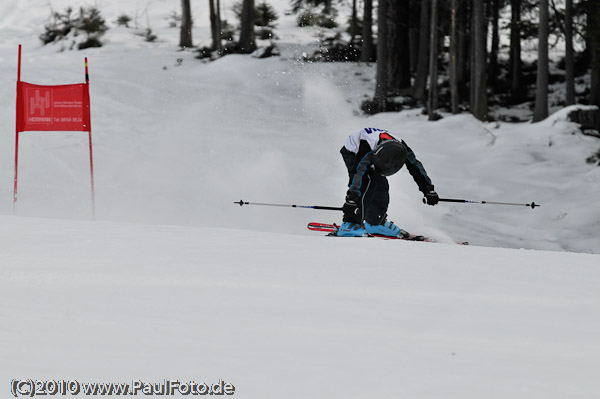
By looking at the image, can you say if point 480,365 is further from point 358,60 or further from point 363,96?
point 358,60

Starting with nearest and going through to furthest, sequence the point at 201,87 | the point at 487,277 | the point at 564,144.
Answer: the point at 487,277
the point at 564,144
the point at 201,87

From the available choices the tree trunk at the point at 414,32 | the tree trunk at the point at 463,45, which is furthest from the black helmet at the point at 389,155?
the tree trunk at the point at 463,45

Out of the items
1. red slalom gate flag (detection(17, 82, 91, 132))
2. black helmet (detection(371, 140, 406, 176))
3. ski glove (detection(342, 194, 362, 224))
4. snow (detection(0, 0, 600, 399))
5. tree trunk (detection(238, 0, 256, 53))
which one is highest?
tree trunk (detection(238, 0, 256, 53))

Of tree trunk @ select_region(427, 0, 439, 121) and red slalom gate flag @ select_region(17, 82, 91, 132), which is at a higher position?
tree trunk @ select_region(427, 0, 439, 121)

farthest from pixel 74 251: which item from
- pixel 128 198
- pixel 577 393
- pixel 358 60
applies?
pixel 358 60

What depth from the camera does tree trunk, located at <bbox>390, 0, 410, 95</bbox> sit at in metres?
22.6

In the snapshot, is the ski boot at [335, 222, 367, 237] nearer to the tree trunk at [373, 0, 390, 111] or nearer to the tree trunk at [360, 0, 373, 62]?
the tree trunk at [373, 0, 390, 111]

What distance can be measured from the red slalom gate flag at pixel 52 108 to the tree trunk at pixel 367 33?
1815 centimetres

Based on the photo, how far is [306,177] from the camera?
12.9m

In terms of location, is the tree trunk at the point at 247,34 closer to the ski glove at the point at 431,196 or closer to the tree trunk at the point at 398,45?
the tree trunk at the point at 398,45

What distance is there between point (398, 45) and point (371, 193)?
16651 mm

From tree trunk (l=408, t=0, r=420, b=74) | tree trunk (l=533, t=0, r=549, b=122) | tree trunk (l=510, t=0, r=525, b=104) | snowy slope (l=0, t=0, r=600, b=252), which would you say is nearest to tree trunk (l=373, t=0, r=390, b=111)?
snowy slope (l=0, t=0, r=600, b=252)

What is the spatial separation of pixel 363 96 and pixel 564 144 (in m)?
8.62

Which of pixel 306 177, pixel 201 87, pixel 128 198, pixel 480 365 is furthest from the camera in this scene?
pixel 201 87
